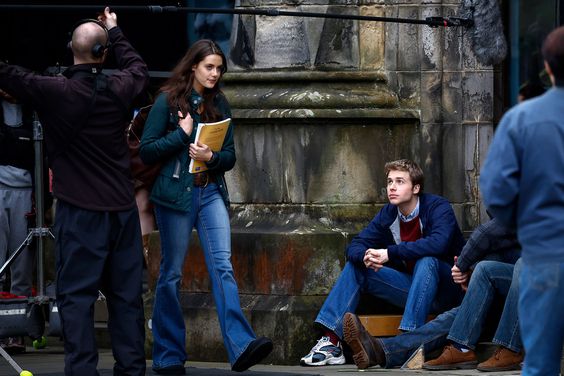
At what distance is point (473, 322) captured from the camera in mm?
9195

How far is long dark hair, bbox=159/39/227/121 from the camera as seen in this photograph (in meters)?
8.99

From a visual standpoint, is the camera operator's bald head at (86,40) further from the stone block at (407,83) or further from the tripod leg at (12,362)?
the stone block at (407,83)

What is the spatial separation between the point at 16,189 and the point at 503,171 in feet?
19.3

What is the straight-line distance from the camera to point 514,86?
35.3 feet

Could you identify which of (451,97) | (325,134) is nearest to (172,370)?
(325,134)

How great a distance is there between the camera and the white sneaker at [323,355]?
960 centimetres

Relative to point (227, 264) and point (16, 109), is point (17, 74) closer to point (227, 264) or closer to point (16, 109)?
point (227, 264)

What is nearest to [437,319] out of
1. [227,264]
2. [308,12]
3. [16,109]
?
[227,264]

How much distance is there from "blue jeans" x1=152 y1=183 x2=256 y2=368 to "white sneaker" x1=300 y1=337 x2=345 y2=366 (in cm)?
87

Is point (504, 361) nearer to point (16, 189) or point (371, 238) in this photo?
point (371, 238)

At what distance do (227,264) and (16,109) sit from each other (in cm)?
288

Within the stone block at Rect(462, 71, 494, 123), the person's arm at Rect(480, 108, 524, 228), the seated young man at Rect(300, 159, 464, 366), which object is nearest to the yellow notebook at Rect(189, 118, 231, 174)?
the seated young man at Rect(300, 159, 464, 366)

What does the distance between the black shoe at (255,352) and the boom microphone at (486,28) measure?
2.69 m

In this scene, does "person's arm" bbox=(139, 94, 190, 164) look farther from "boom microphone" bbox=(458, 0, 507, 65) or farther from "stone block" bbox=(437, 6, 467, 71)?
"boom microphone" bbox=(458, 0, 507, 65)
